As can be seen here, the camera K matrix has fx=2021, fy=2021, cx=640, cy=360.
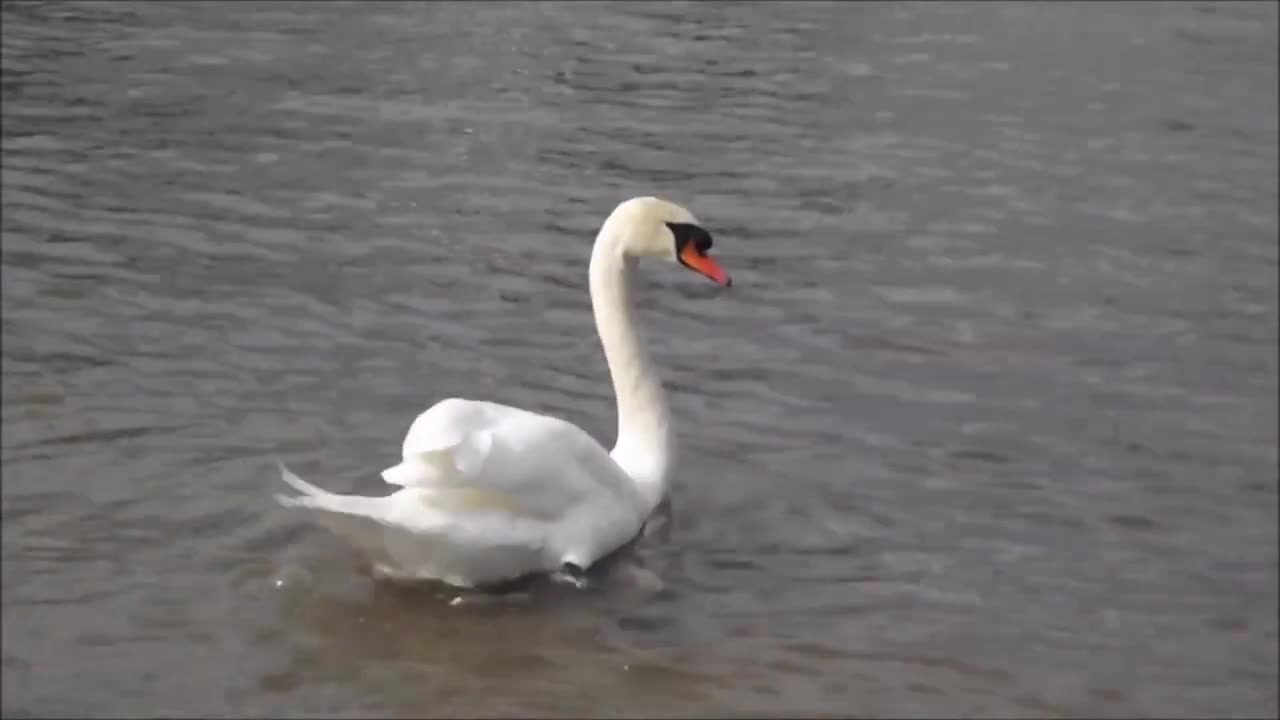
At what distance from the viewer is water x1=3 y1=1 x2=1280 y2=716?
21.3 feet

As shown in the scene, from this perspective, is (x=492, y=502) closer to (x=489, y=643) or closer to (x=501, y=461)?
(x=501, y=461)

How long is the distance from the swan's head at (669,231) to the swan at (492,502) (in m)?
0.06

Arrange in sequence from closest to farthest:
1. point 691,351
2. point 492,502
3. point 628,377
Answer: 1. point 492,502
2. point 628,377
3. point 691,351

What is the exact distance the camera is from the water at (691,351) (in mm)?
6492

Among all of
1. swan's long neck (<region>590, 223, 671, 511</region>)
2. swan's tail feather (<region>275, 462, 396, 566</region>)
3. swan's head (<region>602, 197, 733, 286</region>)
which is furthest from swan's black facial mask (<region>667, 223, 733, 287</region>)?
swan's tail feather (<region>275, 462, 396, 566</region>)

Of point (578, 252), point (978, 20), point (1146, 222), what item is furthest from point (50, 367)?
point (978, 20)

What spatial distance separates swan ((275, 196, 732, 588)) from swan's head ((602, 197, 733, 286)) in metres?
0.06

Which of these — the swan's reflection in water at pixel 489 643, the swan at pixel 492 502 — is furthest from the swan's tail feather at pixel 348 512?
the swan's reflection in water at pixel 489 643

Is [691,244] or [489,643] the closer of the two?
[489,643]

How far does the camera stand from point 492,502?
6.70 meters

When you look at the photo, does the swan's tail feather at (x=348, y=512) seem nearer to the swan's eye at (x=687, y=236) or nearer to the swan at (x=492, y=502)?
the swan at (x=492, y=502)

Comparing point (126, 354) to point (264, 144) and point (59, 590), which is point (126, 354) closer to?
point (59, 590)

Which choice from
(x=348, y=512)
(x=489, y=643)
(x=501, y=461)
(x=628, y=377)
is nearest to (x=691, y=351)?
(x=628, y=377)

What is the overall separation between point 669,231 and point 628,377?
1.96 feet
